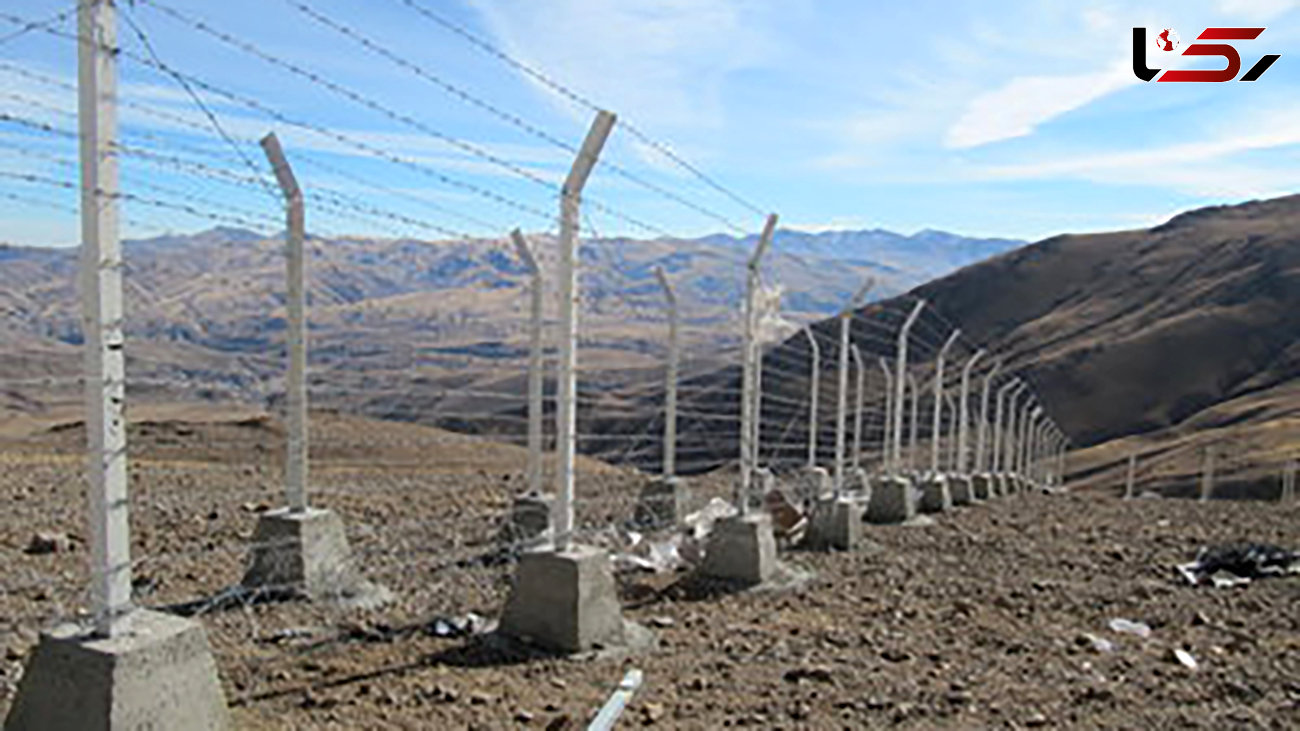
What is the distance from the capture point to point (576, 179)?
19.7 ft

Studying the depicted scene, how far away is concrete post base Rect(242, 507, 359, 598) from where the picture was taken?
6262 millimetres

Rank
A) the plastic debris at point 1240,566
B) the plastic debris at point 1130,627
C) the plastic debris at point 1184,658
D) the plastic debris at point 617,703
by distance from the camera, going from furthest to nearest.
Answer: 1. the plastic debris at point 1240,566
2. the plastic debris at point 1130,627
3. the plastic debris at point 1184,658
4. the plastic debris at point 617,703

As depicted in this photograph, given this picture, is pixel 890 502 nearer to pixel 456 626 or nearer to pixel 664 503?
pixel 664 503

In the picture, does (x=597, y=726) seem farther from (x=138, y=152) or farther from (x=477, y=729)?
(x=138, y=152)

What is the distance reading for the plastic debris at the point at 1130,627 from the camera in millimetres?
7231

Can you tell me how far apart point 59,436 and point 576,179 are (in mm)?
22143

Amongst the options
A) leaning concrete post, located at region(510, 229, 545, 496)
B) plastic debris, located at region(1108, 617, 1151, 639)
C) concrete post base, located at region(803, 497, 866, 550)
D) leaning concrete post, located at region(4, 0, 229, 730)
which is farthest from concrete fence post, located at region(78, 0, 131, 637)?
concrete post base, located at region(803, 497, 866, 550)

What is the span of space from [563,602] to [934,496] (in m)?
12.0

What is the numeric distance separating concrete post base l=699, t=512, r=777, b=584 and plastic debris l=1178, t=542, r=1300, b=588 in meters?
4.42

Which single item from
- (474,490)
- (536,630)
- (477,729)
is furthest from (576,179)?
(474,490)

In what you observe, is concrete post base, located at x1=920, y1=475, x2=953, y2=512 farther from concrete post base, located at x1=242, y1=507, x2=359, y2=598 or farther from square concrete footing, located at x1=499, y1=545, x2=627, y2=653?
concrete post base, located at x1=242, y1=507, x2=359, y2=598

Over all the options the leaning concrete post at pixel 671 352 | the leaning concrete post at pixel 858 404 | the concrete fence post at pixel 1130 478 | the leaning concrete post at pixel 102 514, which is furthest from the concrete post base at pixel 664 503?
the concrete fence post at pixel 1130 478

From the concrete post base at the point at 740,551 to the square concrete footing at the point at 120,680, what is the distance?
4.88m

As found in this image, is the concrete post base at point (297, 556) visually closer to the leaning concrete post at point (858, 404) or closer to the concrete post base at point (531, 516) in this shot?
the concrete post base at point (531, 516)
